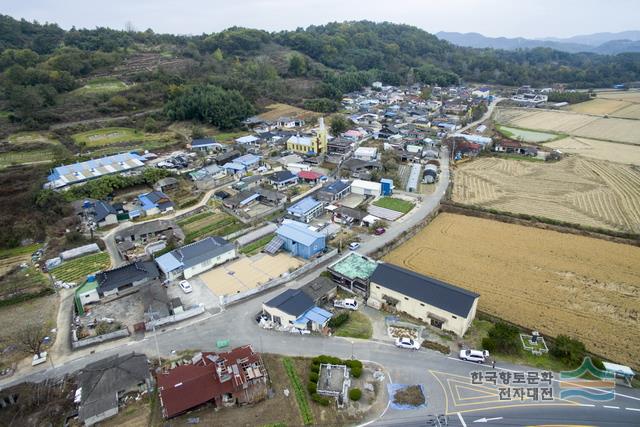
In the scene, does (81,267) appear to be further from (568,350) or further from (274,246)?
(568,350)

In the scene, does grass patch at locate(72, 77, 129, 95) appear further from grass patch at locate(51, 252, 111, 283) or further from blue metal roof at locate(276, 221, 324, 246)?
blue metal roof at locate(276, 221, 324, 246)

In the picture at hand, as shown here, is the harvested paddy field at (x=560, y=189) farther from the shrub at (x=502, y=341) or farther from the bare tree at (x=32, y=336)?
the bare tree at (x=32, y=336)

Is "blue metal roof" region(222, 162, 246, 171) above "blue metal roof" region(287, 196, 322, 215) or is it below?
above

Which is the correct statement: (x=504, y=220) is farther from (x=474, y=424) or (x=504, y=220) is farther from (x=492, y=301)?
(x=474, y=424)

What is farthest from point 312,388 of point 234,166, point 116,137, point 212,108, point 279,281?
point 212,108

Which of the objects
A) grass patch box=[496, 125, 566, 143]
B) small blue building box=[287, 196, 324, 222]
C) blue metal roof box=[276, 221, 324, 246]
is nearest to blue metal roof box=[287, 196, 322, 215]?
small blue building box=[287, 196, 324, 222]

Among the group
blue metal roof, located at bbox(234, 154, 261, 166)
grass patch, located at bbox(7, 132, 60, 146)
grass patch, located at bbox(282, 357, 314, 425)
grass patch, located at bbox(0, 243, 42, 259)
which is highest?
grass patch, located at bbox(7, 132, 60, 146)

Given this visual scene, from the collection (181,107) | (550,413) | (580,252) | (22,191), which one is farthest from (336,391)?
(181,107)

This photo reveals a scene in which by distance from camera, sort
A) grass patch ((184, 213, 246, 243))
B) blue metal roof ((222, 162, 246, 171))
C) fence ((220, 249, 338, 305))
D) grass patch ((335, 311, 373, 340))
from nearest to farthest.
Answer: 1. grass patch ((335, 311, 373, 340))
2. fence ((220, 249, 338, 305))
3. grass patch ((184, 213, 246, 243))
4. blue metal roof ((222, 162, 246, 171))
